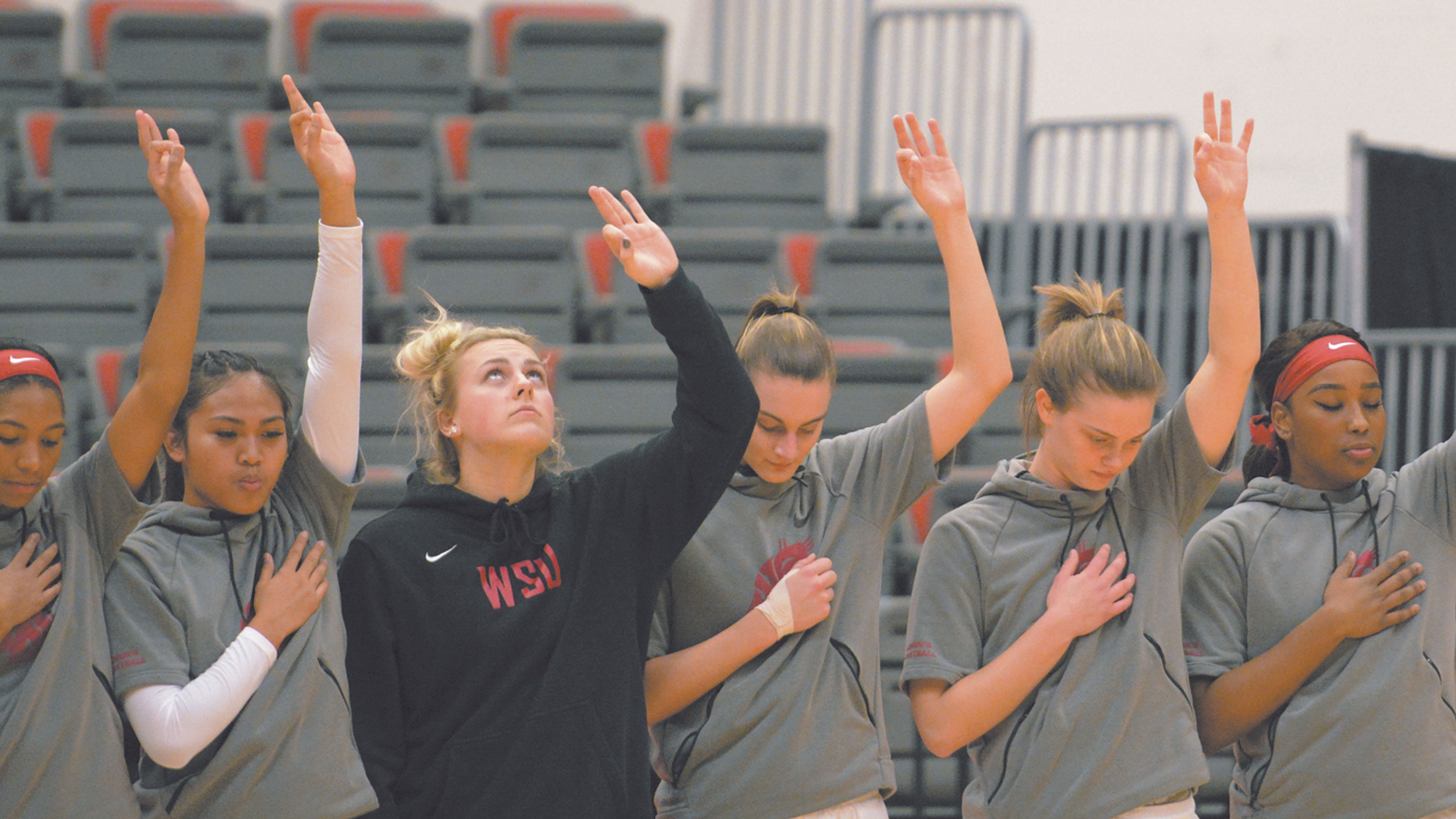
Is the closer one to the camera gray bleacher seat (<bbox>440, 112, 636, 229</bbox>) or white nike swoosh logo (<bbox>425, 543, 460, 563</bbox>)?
white nike swoosh logo (<bbox>425, 543, 460, 563</bbox>)

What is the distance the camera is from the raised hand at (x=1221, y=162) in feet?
6.13

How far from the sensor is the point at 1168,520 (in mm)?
1920

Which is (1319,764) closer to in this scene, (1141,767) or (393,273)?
(1141,767)

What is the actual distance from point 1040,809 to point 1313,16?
4.52 metres

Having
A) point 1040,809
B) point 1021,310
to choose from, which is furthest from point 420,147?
point 1040,809

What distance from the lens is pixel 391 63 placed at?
534 centimetres

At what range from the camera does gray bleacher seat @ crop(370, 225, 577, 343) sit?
4168 mm

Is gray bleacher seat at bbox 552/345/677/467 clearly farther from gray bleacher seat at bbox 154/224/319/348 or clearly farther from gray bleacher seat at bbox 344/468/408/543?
gray bleacher seat at bbox 154/224/319/348

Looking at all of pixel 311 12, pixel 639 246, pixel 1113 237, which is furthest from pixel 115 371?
pixel 1113 237

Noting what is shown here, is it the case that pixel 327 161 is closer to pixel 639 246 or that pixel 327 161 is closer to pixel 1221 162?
pixel 639 246

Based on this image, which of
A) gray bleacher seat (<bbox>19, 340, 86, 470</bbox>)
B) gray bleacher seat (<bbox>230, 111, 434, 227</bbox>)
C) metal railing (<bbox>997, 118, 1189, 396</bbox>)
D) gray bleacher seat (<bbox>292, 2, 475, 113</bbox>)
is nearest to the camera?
gray bleacher seat (<bbox>19, 340, 86, 470</bbox>)

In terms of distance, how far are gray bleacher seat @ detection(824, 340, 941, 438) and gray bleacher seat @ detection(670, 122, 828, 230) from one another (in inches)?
54.3

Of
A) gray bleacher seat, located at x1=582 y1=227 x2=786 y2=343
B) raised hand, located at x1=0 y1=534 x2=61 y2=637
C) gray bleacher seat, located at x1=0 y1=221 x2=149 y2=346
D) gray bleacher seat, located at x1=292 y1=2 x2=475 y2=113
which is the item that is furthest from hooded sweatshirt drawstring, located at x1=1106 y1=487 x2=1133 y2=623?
gray bleacher seat, located at x1=292 y1=2 x2=475 y2=113

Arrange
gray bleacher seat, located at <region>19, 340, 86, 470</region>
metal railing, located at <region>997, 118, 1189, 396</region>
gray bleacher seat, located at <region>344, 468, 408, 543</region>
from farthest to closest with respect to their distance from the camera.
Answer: metal railing, located at <region>997, 118, 1189, 396</region>
gray bleacher seat, located at <region>19, 340, 86, 470</region>
gray bleacher seat, located at <region>344, 468, 408, 543</region>
